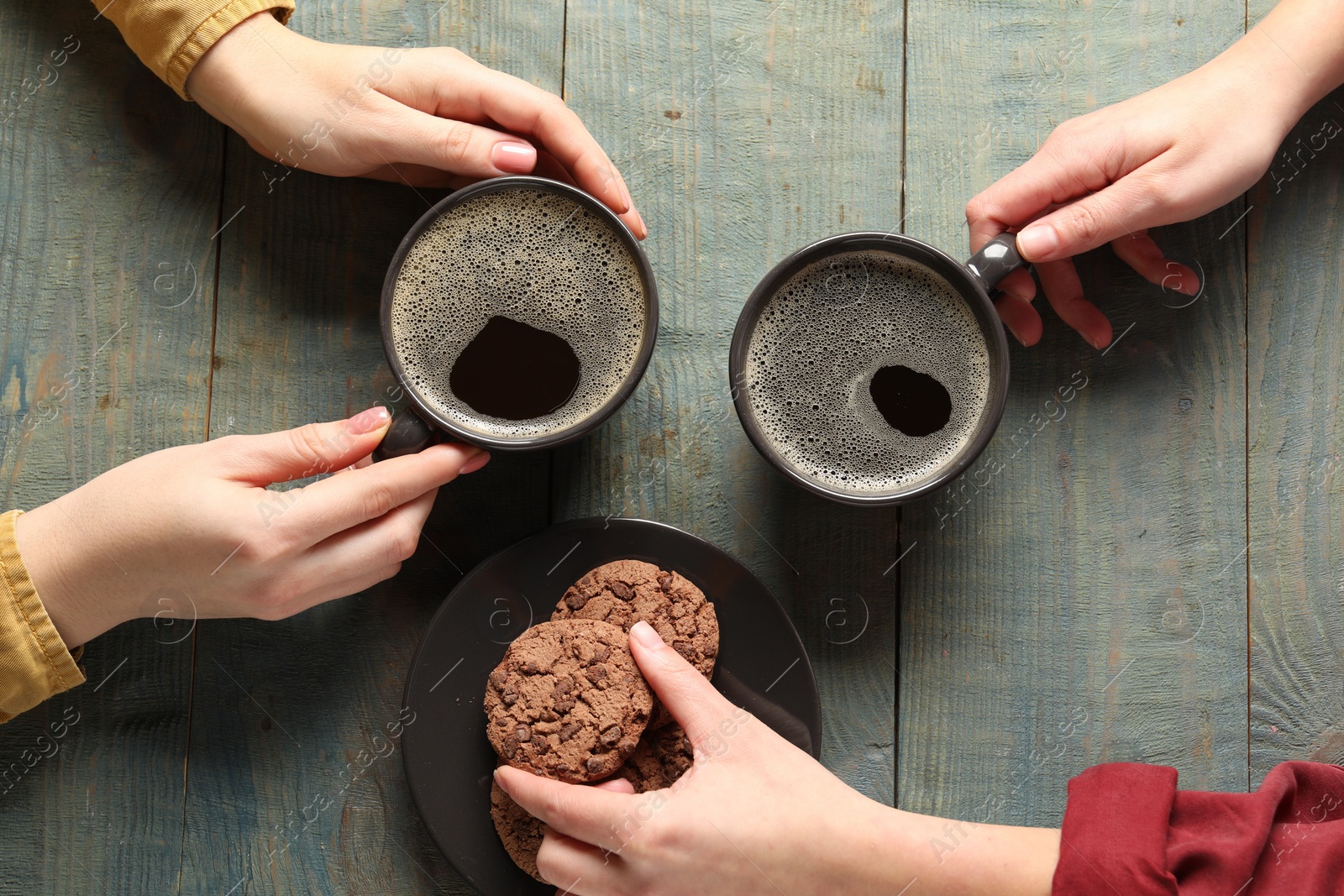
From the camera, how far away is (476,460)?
3.82 ft

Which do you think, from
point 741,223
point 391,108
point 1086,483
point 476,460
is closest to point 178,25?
point 391,108

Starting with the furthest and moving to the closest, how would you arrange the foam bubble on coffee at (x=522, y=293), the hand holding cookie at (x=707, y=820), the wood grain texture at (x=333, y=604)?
1. the wood grain texture at (x=333, y=604)
2. the foam bubble on coffee at (x=522, y=293)
3. the hand holding cookie at (x=707, y=820)

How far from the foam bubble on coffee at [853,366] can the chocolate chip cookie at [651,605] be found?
0.77 ft

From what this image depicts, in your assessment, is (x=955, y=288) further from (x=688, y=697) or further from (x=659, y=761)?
(x=659, y=761)

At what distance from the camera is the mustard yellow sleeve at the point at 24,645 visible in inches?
45.4

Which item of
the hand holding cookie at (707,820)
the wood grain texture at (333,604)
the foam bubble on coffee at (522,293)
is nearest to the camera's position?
the hand holding cookie at (707,820)

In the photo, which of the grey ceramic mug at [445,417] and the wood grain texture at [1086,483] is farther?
the wood grain texture at [1086,483]

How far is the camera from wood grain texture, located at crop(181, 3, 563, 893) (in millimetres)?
1321

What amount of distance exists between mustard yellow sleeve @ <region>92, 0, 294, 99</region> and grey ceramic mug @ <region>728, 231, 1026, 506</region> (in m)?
0.80

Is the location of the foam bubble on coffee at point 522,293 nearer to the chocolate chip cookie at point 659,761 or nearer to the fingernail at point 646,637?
the fingernail at point 646,637

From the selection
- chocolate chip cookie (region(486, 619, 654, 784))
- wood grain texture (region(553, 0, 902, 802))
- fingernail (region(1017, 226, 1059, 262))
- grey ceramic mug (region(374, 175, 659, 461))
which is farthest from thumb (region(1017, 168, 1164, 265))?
chocolate chip cookie (region(486, 619, 654, 784))

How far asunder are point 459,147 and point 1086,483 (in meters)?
1.04

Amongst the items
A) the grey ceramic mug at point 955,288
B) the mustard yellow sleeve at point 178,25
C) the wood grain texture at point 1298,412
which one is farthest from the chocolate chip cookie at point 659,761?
the mustard yellow sleeve at point 178,25

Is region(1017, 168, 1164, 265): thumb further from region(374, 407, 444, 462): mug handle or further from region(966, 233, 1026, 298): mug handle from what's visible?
region(374, 407, 444, 462): mug handle
